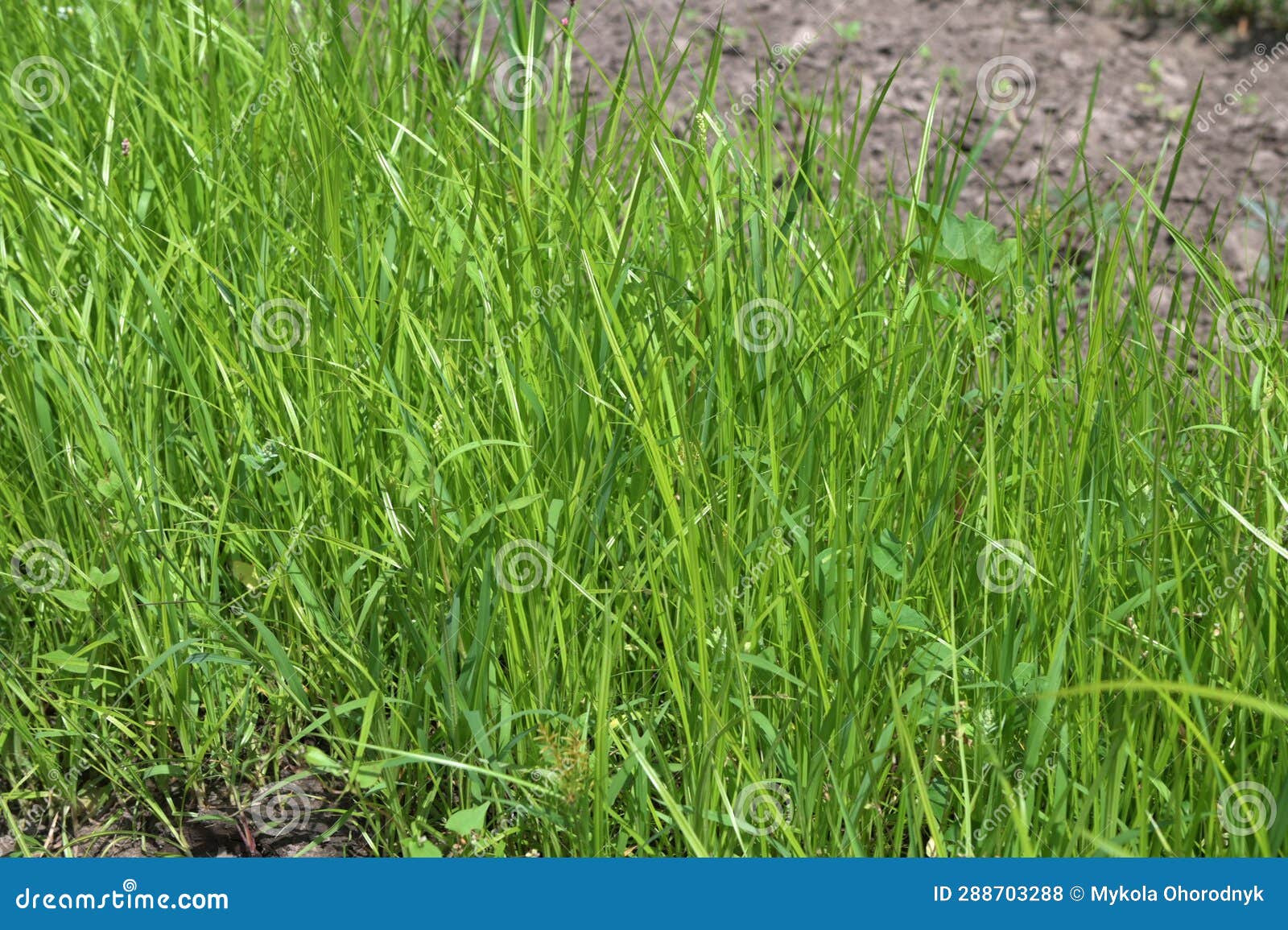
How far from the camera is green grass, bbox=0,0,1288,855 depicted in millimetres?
1628

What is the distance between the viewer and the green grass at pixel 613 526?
1628mm

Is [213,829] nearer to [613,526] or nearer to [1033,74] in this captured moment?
[613,526]

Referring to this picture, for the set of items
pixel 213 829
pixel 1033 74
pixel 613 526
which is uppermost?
pixel 1033 74

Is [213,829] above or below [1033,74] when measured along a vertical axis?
below

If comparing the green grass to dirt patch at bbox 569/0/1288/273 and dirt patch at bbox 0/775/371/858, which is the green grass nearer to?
dirt patch at bbox 0/775/371/858

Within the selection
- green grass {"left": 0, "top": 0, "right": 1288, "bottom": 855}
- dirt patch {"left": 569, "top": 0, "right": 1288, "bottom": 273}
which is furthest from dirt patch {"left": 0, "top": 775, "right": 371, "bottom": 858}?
dirt patch {"left": 569, "top": 0, "right": 1288, "bottom": 273}

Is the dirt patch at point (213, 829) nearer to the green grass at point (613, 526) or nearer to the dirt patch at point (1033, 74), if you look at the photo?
the green grass at point (613, 526)

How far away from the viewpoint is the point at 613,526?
6.21 ft

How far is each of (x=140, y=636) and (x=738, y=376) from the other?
1.03m

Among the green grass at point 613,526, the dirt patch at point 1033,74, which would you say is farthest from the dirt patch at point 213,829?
the dirt patch at point 1033,74

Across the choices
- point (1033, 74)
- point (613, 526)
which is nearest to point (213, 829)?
point (613, 526)

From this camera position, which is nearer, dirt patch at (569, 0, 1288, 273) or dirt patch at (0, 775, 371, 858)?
dirt patch at (0, 775, 371, 858)

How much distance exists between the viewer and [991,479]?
5.82ft

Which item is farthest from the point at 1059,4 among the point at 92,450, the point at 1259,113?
the point at 92,450
